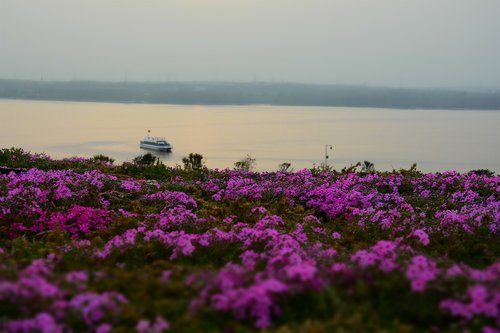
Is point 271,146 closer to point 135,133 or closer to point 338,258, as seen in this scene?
point 135,133

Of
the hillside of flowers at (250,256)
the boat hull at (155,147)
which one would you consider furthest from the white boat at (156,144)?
the hillside of flowers at (250,256)

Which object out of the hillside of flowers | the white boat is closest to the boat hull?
the white boat

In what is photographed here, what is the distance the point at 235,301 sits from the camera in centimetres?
535

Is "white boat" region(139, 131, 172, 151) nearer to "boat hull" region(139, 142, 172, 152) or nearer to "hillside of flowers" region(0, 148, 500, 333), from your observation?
"boat hull" region(139, 142, 172, 152)

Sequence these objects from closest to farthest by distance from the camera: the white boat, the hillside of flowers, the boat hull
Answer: the hillside of flowers < the boat hull < the white boat

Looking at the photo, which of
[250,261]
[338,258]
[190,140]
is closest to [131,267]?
[250,261]

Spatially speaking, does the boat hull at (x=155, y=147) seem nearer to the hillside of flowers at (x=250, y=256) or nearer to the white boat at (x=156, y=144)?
the white boat at (x=156, y=144)

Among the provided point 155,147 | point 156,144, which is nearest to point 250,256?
point 155,147

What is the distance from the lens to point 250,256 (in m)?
8.07

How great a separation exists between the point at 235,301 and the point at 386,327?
132 cm

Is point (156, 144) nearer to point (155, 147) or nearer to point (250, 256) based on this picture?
point (155, 147)

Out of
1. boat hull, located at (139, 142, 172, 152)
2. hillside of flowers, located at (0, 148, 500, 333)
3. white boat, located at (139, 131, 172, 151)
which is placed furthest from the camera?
white boat, located at (139, 131, 172, 151)

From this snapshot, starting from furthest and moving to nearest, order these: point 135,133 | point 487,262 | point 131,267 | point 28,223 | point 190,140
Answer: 1. point 135,133
2. point 190,140
3. point 28,223
4. point 487,262
5. point 131,267

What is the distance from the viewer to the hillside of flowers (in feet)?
17.1
